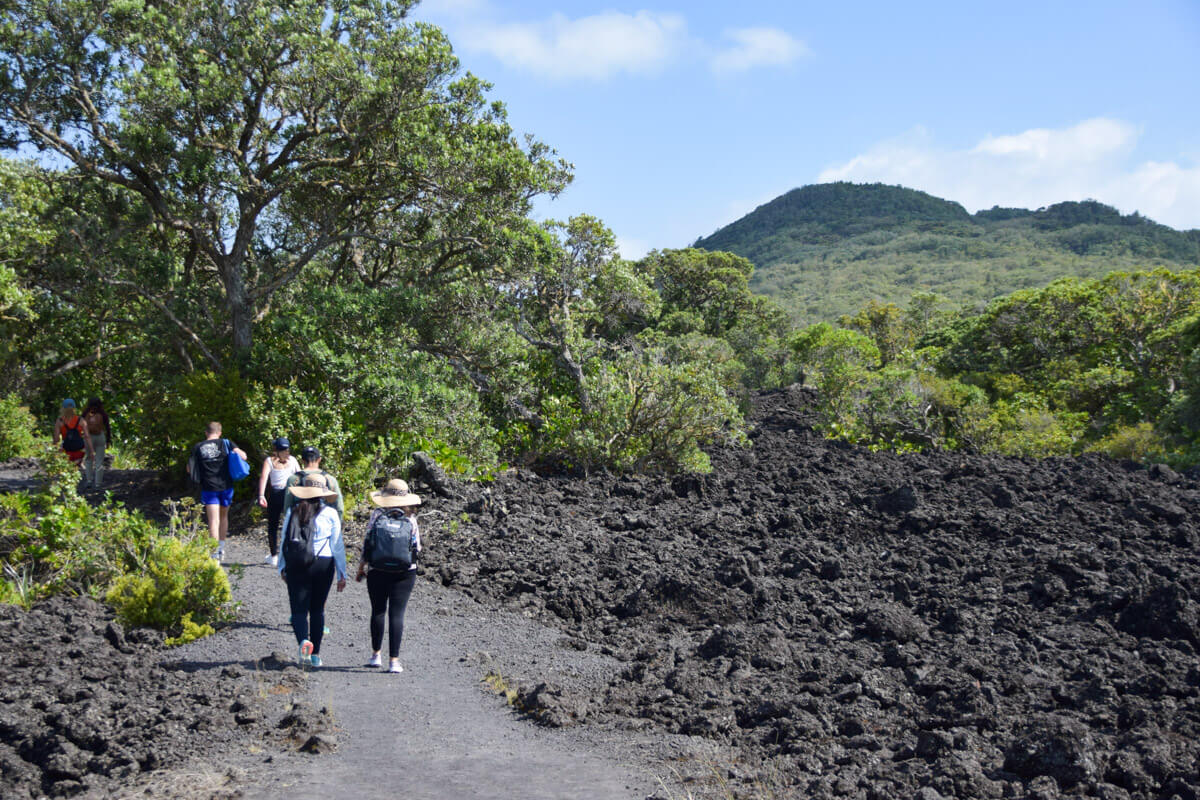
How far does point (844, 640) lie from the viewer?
23.1 ft

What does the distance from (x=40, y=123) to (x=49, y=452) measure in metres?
5.16

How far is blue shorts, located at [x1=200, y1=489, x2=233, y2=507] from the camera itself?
364 inches

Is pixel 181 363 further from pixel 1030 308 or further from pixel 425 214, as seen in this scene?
pixel 1030 308

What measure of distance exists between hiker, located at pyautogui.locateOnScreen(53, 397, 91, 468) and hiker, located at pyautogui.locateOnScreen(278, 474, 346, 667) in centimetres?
748

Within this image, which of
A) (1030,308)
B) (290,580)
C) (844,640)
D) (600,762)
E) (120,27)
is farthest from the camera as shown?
(1030,308)

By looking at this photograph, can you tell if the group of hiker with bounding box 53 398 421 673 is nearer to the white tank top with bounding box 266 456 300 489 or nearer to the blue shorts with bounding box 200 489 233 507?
the white tank top with bounding box 266 456 300 489

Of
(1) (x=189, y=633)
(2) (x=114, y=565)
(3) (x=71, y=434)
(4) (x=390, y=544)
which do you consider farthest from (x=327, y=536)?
Answer: (3) (x=71, y=434)

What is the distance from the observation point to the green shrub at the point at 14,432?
638 inches

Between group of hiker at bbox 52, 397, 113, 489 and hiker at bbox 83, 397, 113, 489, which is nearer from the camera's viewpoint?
group of hiker at bbox 52, 397, 113, 489

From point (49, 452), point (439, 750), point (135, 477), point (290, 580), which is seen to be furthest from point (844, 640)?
point (135, 477)

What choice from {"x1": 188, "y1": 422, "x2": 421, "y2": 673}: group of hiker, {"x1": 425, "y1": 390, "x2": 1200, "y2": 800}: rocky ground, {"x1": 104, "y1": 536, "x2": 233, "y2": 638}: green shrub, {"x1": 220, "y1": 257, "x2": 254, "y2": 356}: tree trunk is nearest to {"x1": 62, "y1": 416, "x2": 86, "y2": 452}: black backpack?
{"x1": 220, "y1": 257, "x2": 254, "y2": 356}: tree trunk

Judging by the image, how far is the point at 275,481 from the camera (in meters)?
9.04

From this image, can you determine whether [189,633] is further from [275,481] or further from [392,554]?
[275,481]

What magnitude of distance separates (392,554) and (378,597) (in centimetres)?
41
